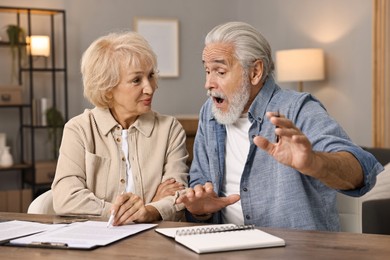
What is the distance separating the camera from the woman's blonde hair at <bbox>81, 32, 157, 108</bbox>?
8.57ft

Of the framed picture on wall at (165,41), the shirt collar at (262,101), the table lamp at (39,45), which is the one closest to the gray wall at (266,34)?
the framed picture on wall at (165,41)

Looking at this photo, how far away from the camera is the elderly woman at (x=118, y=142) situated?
2.47 metres

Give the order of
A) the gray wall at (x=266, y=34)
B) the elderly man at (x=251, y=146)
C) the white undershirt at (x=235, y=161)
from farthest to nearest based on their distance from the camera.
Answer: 1. the gray wall at (x=266, y=34)
2. the white undershirt at (x=235, y=161)
3. the elderly man at (x=251, y=146)

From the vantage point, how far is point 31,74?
6.32m

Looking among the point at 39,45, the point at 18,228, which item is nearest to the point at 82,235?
the point at 18,228

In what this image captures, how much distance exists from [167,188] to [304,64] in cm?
Result: 349

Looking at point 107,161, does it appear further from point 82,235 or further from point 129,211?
point 82,235

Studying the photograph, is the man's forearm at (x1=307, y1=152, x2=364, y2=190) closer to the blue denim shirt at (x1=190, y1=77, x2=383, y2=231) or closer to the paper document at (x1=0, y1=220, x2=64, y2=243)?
the blue denim shirt at (x1=190, y1=77, x2=383, y2=231)

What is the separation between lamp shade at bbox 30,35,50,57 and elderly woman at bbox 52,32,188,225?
12.2 ft

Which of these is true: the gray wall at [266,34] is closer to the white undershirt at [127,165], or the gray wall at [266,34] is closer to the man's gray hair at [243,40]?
the man's gray hair at [243,40]

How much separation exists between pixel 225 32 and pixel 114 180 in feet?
2.21

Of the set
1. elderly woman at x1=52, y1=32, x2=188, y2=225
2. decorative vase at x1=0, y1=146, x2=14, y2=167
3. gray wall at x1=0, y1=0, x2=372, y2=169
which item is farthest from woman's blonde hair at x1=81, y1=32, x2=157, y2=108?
decorative vase at x1=0, y1=146, x2=14, y2=167

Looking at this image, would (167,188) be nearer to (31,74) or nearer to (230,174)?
(230,174)

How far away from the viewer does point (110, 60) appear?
8.59 ft
